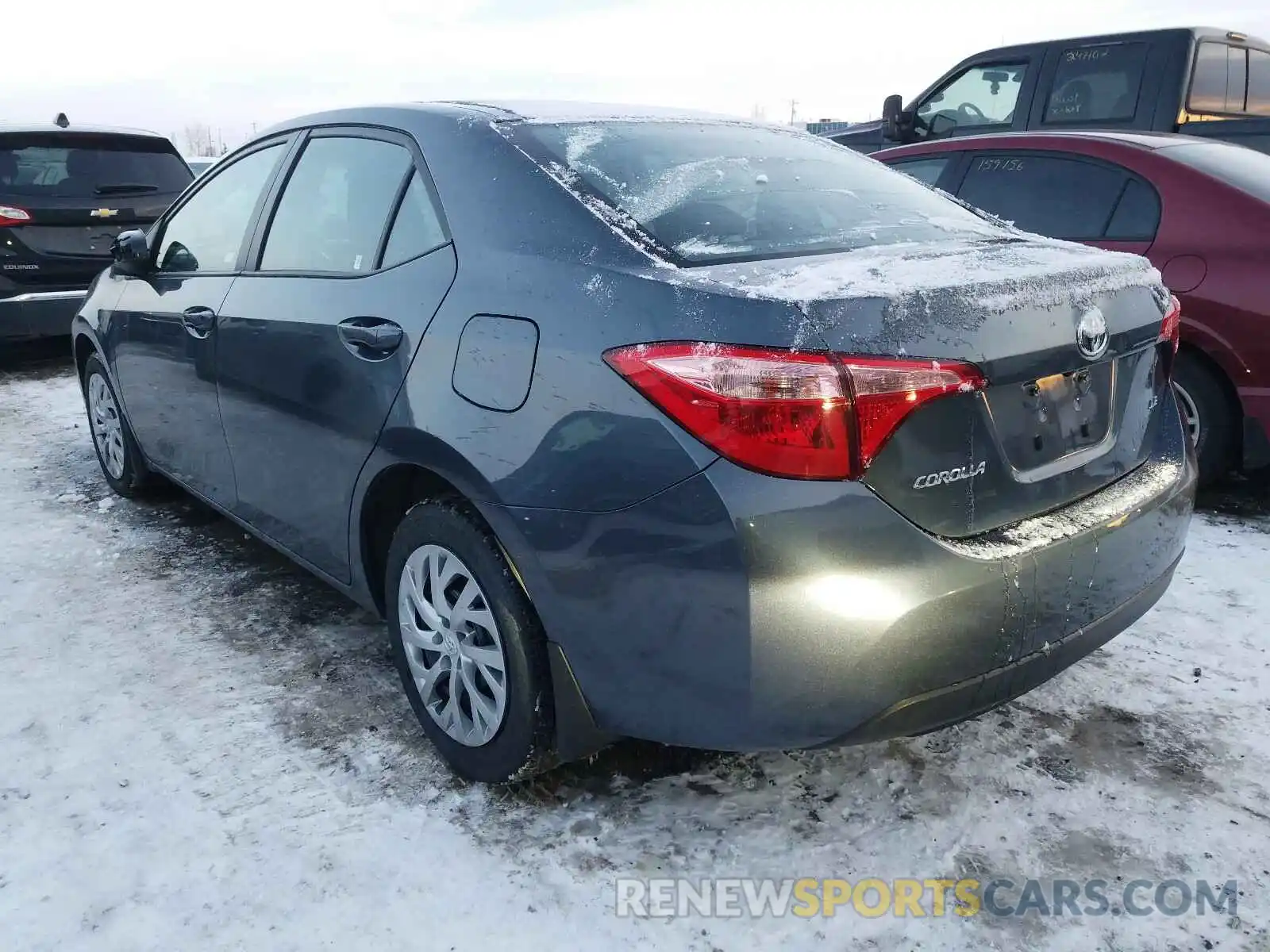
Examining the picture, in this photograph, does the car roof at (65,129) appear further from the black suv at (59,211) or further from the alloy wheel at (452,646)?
the alloy wheel at (452,646)

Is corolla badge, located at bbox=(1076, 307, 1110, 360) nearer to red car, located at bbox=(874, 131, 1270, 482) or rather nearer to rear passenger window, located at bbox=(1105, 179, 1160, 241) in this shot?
red car, located at bbox=(874, 131, 1270, 482)

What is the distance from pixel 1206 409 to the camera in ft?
13.2

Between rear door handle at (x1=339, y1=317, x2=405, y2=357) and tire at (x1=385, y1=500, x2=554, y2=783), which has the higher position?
rear door handle at (x1=339, y1=317, x2=405, y2=357)

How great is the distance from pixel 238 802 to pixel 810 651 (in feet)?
4.67

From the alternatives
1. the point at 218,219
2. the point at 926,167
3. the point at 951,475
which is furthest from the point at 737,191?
the point at 926,167

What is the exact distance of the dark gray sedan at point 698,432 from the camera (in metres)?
1.78

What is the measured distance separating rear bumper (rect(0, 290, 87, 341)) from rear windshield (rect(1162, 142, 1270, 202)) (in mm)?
6572

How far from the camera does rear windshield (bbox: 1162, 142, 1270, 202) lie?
3.99m

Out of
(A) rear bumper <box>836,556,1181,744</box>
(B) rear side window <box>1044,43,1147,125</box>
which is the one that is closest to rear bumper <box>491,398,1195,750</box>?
(A) rear bumper <box>836,556,1181,744</box>

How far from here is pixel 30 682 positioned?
2926 mm

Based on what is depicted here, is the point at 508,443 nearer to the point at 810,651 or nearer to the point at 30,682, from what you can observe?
the point at 810,651

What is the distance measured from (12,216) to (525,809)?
6.53 metres

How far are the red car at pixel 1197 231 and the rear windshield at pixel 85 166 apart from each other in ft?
20.2
